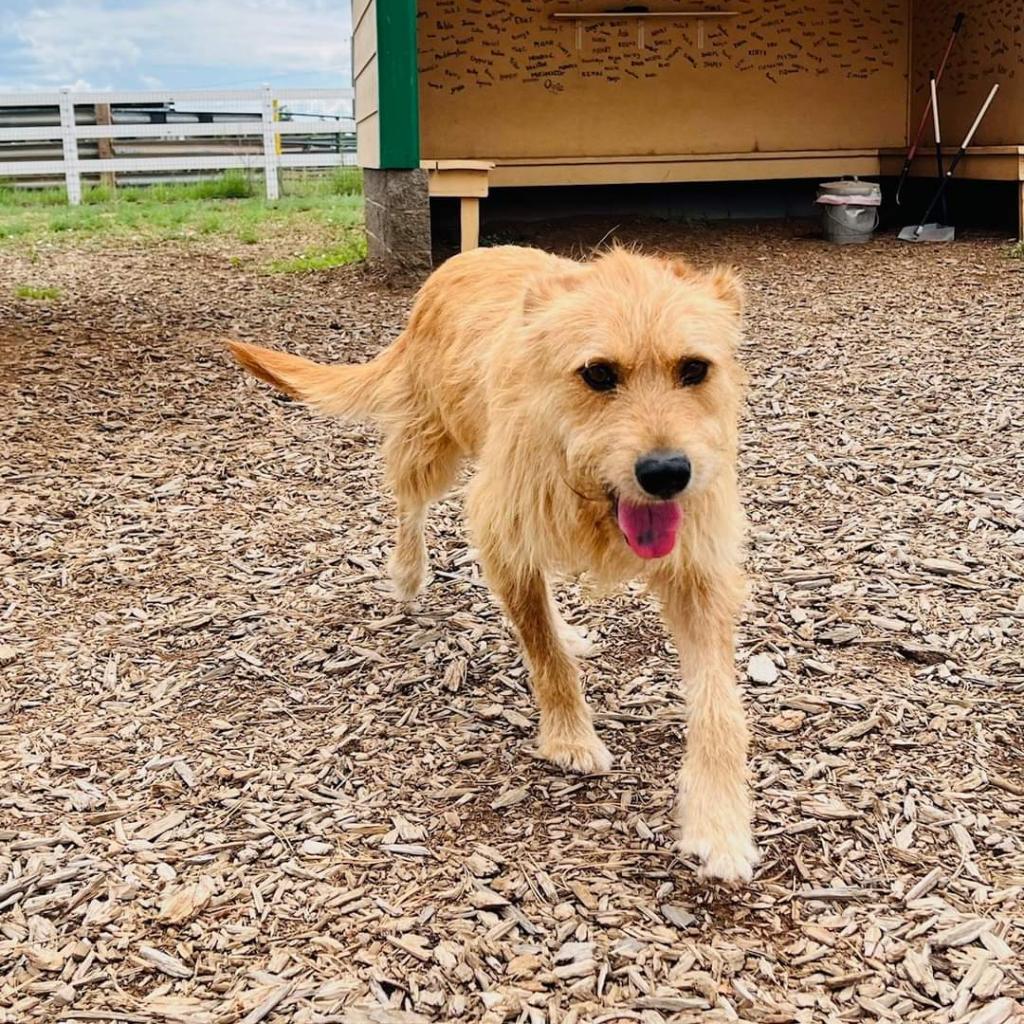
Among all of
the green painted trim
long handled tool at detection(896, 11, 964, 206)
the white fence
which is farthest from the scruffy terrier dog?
the white fence

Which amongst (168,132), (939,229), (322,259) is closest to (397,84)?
(322,259)

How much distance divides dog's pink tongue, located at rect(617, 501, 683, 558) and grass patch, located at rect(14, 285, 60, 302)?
8.01 meters

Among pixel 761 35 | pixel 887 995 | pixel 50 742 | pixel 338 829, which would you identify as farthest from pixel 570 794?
pixel 761 35

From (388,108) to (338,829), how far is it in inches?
298

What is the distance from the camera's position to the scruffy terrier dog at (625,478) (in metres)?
2.55

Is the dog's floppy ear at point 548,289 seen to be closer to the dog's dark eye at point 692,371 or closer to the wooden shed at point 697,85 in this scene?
the dog's dark eye at point 692,371

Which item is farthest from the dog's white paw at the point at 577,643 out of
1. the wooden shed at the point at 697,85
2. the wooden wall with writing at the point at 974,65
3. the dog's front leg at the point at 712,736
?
the wooden wall with writing at the point at 974,65

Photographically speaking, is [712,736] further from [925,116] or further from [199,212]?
[199,212]

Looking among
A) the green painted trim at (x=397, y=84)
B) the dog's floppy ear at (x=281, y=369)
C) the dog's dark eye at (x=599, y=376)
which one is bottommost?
the dog's floppy ear at (x=281, y=369)

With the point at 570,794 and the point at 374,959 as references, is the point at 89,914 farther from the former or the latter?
the point at 570,794

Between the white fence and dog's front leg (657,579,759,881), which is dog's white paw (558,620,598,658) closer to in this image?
dog's front leg (657,579,759,881)

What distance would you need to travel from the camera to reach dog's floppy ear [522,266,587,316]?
9.12 ft

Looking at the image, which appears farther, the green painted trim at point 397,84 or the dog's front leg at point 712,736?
the green painted trim at point 397,84

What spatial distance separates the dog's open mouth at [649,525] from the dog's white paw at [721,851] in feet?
2.10
